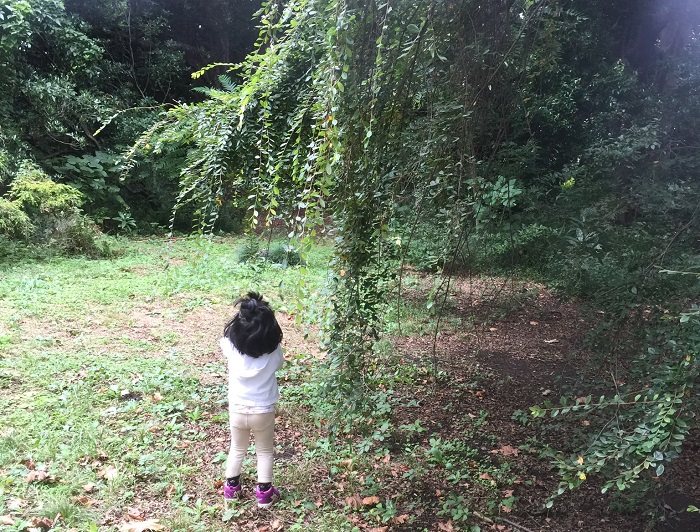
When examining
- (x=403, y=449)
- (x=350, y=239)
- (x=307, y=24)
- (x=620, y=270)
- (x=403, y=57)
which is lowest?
(x=403, y=449)

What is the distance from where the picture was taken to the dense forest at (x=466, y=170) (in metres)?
2.09

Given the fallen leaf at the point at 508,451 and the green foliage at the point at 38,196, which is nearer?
the fallen leaf at the point at 508,451

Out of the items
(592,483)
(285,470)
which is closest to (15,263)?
(285,470)

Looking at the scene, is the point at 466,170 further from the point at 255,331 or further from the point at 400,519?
the point at 400,519

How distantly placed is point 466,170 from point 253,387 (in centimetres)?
168

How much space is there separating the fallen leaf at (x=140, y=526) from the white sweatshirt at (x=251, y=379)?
68 centimetres

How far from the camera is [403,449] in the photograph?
355cm

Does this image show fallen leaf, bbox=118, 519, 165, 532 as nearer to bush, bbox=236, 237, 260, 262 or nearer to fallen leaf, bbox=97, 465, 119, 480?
fallen leaf, bbox=97, 465, 119, 480

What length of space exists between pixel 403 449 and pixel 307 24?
2.77 m

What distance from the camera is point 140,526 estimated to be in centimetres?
250

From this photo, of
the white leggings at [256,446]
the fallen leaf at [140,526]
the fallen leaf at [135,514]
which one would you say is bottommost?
the fallen leaf at [135,514]

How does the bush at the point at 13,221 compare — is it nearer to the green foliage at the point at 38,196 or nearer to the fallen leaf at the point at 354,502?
the green foliage at the point at 38,196

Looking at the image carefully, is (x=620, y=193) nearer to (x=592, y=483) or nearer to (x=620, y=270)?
(x=620, y=270)

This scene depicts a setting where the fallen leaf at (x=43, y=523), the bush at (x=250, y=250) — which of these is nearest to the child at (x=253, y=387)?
the bush at (x=250, y=250)
